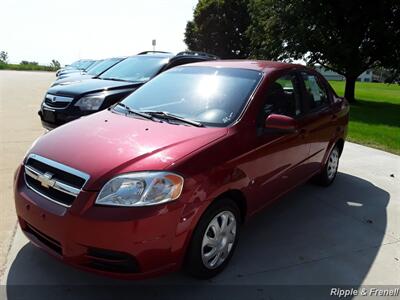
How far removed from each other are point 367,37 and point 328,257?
1713cm

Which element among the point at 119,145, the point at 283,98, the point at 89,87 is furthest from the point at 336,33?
the point at 119,145

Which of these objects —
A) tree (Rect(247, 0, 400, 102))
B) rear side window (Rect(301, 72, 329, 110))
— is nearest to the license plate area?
rear side window (Rect(301, 72, 329, 110))

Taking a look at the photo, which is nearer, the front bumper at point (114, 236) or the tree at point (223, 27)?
the front bumper at point (114, 236)

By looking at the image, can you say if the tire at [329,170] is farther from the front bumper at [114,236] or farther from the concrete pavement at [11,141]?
the concrete pavement at [11,141]

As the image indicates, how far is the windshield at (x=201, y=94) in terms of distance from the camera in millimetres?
3451

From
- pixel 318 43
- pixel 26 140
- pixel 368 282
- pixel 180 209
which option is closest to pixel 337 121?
pixel 368 282

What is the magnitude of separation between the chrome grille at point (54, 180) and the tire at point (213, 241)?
2.93 ft

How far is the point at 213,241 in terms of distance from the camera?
119 inches

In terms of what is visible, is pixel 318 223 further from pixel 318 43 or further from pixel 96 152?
pixel 318 43

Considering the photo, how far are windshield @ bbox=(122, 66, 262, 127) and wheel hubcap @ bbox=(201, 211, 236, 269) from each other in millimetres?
794

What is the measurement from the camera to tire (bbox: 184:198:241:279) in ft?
9.27

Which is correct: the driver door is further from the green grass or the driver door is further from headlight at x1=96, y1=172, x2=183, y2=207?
the green grass

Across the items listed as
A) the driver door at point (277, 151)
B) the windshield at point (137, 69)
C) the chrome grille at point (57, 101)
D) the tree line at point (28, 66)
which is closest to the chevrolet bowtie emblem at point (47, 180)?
the driver door at point (277, 151)

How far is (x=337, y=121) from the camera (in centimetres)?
521
